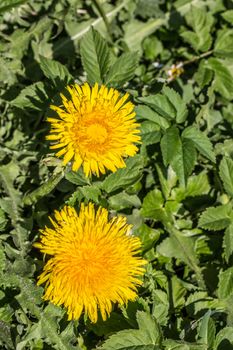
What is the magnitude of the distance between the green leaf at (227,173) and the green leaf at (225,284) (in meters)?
0.43

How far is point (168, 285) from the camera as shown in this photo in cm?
335

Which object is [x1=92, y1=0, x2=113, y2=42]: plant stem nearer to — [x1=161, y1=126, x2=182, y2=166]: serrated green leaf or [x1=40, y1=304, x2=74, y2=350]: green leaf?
[x1=161, y1=126, x2=182, y2=166]: serrated green leaf

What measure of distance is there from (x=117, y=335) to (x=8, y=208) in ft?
3.18

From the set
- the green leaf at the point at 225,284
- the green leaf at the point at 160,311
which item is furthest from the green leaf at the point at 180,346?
the green leaf at the point at 225,284

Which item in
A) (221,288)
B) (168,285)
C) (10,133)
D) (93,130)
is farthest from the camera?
(10,133)

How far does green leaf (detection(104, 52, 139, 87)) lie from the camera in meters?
3.07

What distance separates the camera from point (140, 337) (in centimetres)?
274

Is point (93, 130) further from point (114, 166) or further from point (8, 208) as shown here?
point (8, 208)

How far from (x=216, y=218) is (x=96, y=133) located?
3.15ft

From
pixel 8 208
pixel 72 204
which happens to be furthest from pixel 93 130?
pixel 8 208

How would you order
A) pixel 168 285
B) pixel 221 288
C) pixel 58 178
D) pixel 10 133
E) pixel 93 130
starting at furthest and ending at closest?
1. pixel 10 133
2. pixel 168 285
3. pixel 221 288
4. pixel 58 178
5. pixel 93 130

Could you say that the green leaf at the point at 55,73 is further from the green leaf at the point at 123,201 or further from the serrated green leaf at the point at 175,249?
Result: the serrated green leaf at the point at 175,249

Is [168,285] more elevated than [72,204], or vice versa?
[72,204]

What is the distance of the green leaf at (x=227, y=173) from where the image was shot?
3.17 m
